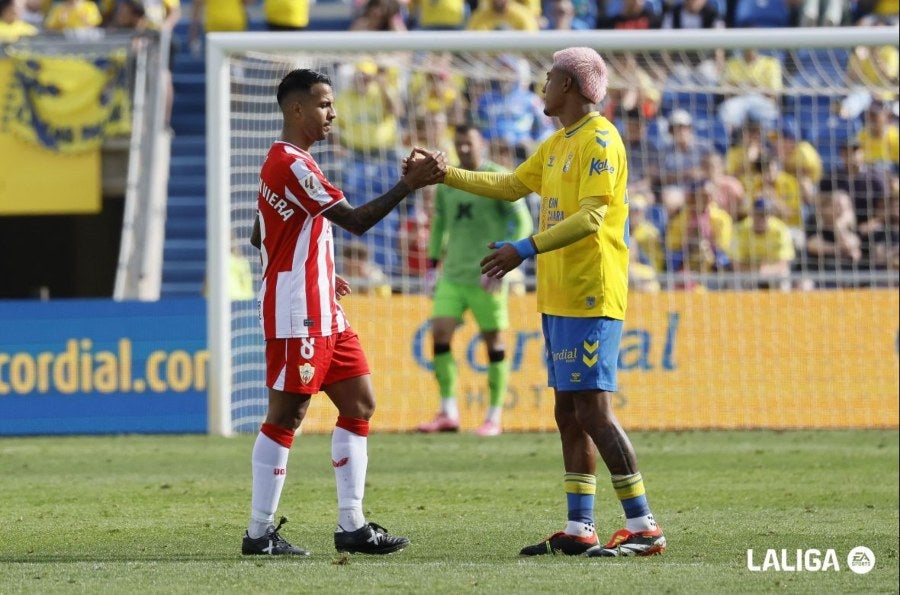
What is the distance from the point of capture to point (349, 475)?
24.7 feet

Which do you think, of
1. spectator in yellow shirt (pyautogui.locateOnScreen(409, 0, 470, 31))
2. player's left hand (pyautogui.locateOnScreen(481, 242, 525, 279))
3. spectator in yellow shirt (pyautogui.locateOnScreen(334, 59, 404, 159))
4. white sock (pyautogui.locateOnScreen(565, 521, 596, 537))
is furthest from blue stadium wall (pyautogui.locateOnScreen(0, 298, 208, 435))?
player's left hand (pyautogui.locateOnScreen(481, 242, 525, 279))

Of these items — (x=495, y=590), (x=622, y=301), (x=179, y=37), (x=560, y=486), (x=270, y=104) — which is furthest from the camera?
(x=179, y=37)

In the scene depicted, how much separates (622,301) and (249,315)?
25.1 feet

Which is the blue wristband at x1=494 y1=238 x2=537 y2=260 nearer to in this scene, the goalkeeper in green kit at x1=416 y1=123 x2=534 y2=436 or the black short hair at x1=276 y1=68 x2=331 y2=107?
the black short hair at x1=276 y1=68 x2=331 y2=107

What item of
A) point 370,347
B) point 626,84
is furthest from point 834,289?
point 370,347

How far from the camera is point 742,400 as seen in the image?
14.8 metres

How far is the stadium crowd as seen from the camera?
51.7 feet

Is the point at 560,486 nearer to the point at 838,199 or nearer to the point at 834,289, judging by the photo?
the point at 834,289

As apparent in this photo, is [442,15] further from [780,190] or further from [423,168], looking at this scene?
[423,168]

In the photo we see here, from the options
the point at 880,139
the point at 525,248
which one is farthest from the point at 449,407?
the point at 525,248

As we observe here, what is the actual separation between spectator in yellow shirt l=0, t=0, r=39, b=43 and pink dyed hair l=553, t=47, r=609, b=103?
1335 cm

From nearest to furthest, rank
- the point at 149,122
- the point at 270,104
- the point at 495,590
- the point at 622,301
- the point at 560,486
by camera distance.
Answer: the point at 495,590
the point at 622,301
the point at 560,486
the point at 270,104
the point at 149,122

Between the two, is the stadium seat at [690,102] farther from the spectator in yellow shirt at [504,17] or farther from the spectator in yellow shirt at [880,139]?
the spectator in yellow shirt at [504,17]

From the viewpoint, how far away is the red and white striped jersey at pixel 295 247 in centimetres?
734
